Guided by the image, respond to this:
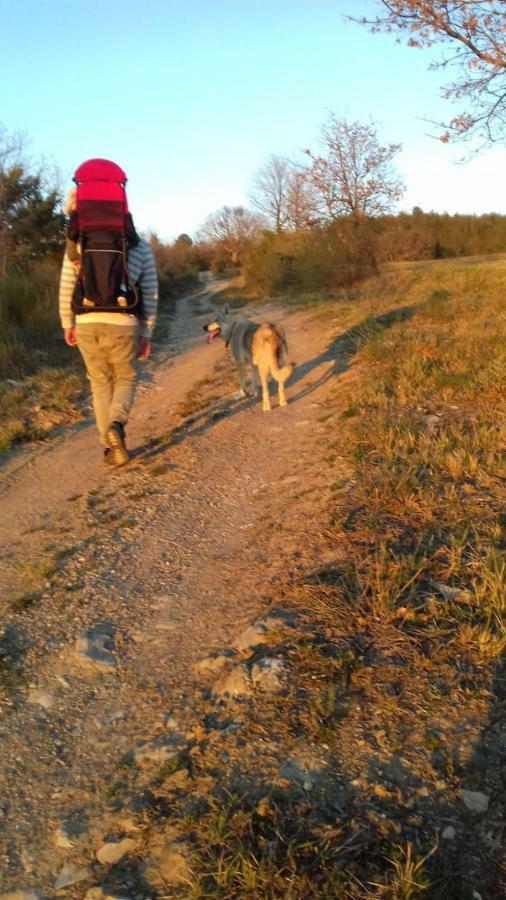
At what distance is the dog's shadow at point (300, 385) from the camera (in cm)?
654

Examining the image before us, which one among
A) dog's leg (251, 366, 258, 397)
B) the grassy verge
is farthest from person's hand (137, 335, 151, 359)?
dog's leg (251, 366, 258, 397)

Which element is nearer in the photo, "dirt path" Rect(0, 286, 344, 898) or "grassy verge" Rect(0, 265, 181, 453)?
"dirt path" Rect(0, 286, 344, 898)

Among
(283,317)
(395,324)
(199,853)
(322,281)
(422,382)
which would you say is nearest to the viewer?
(199,853)

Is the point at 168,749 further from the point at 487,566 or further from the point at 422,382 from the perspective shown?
the point at 422,382

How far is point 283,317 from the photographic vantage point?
1591 cm

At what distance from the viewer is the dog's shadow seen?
654 cm

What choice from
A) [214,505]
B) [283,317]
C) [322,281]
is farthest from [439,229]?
[214,505]

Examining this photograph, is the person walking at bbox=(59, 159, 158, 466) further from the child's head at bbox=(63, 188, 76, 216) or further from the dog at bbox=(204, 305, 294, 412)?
the dog at bbox=(204, 305, 294, 412)

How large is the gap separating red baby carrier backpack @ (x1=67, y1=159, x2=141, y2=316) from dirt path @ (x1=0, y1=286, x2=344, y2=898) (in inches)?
63.7

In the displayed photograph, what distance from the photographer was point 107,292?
5211mm

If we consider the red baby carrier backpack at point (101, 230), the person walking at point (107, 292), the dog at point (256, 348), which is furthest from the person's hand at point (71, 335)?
the dog at point (256, 348)

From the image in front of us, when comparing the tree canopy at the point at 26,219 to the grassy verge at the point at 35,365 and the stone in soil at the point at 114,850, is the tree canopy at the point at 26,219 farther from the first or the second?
the stone in soil at the point at 114,850

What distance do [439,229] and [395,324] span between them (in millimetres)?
32784

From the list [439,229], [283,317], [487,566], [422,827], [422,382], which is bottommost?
[422,827]
